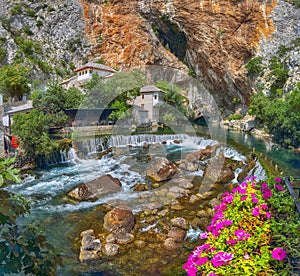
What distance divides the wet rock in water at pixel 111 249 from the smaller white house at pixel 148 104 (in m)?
20.5

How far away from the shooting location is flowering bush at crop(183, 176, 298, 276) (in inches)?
99.8

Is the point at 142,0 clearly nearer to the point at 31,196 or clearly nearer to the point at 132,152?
the point at 132,152

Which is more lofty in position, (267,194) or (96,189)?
(267,194)

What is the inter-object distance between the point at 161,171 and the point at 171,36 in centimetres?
3568

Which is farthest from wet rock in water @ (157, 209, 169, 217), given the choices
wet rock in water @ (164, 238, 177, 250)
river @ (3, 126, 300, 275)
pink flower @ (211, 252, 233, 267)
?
pink flower @ (211, 252, 233, 267)

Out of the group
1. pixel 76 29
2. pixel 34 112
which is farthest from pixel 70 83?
pixel 34 112

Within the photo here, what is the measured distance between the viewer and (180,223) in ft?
25.6

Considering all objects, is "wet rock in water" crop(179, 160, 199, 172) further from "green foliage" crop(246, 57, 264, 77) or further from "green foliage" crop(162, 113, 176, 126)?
"green foliage" crop(246, 57, 264, 77)

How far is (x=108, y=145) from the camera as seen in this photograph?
1828 centimetres

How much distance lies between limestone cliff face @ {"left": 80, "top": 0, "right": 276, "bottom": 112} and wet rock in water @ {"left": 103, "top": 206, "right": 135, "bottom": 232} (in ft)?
93.8

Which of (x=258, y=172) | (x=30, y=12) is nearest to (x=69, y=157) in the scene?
(x=258, y=172)

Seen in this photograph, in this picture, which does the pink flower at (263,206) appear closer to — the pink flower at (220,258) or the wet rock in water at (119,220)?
the pink flower at (220,258)

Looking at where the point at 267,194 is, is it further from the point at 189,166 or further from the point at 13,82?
the point at 13,82

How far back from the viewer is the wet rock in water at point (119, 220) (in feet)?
24.4
